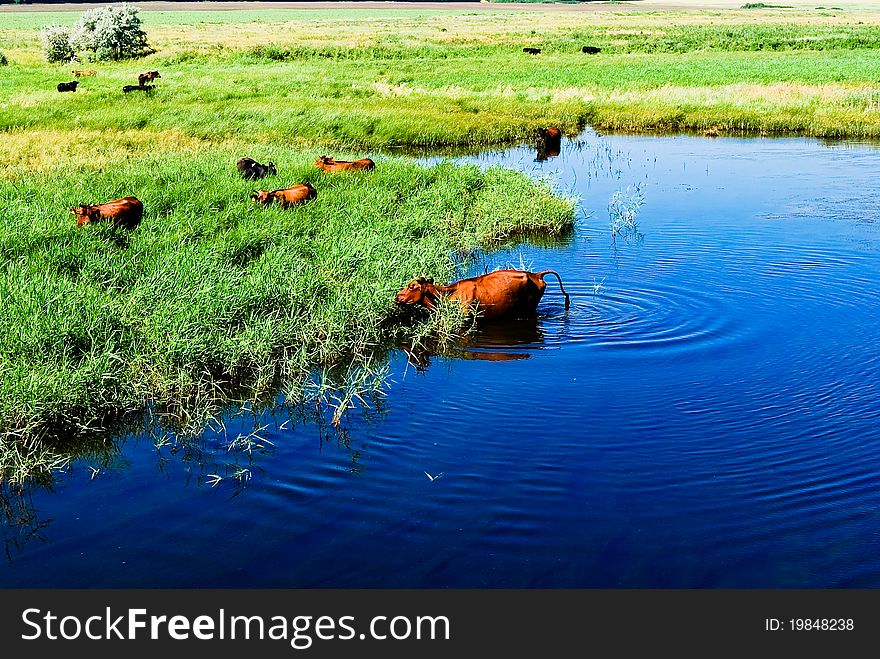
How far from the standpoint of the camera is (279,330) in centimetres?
882

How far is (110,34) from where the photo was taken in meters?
51.5

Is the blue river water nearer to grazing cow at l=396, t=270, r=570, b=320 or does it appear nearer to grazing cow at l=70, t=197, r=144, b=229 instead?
grazing cow at l=396, t=270, r=570, b=320

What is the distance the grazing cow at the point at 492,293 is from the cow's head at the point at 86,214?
4.67 meters

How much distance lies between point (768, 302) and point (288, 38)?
63282 mm

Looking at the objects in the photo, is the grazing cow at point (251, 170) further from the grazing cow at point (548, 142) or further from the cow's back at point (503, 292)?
the grazing cow at point (548, 142)

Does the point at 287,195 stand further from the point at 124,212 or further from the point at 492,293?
the point at 492,293

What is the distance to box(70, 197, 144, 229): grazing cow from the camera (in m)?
11.9

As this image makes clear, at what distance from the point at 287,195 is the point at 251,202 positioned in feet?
2.15

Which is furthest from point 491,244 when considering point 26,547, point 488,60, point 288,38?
point 288,38

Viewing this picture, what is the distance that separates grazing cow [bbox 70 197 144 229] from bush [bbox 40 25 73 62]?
4427 centimetres

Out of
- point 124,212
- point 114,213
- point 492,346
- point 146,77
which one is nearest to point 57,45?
point 146,77

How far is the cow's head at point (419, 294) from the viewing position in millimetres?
9641

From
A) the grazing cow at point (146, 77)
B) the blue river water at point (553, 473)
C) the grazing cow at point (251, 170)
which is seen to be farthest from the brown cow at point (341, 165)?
the grazing cow at point (146, 77)

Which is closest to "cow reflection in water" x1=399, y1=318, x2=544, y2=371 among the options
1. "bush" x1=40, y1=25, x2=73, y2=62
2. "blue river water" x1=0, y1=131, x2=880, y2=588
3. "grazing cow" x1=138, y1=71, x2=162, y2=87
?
"blue river water" x1=0, y1=131, x2=880, y2=588
